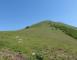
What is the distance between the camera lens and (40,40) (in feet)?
138

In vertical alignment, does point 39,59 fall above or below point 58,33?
below

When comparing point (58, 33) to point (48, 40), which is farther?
point (58, 33)

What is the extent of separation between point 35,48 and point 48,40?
7.37 meters

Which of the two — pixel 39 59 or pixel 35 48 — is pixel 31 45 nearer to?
pixel 35 48

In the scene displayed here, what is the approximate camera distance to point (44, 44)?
39250mm

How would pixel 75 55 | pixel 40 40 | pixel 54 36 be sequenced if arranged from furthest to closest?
pixel 54 36, pixel 40 40, pixel 75 55

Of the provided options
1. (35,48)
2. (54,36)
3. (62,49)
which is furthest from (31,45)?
(54,36)

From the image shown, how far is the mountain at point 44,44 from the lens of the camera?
1277 inches

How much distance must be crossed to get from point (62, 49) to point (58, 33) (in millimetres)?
12231

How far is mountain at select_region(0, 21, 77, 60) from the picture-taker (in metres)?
32.4

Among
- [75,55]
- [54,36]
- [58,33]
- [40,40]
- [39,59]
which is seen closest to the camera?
[39,59]

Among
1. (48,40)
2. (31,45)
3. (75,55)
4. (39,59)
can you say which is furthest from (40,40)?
(39,59)

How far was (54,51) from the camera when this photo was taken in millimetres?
36250

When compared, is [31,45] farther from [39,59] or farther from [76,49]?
[39,59]
